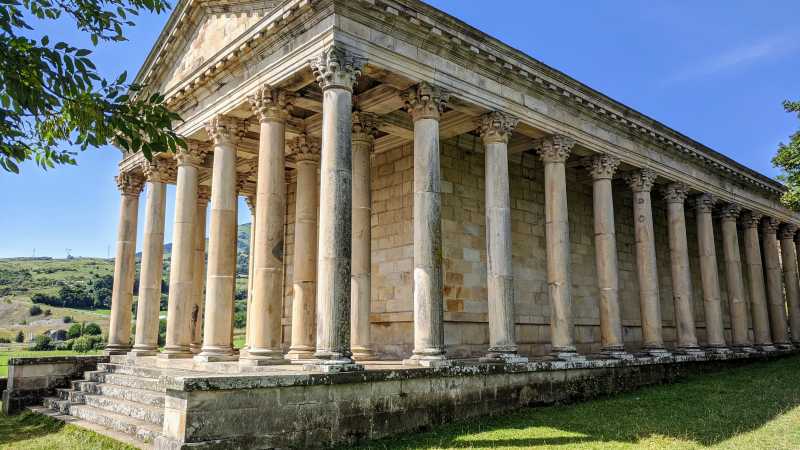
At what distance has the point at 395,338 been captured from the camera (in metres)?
18.6

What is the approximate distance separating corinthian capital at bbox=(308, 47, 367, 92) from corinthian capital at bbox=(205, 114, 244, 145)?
415 centimetres

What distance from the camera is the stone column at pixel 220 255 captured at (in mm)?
15727

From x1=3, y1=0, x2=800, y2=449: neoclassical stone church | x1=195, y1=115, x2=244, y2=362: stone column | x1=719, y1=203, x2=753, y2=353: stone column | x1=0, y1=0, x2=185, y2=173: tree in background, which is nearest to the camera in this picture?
x1=0, y1=0, x2=185, y2=173: tree in background

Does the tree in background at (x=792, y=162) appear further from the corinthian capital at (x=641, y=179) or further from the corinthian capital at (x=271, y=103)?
the corinthian capital at (x=271, y=103)

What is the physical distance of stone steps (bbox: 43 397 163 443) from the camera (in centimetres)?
1160

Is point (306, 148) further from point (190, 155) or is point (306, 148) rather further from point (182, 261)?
point (182, 261)

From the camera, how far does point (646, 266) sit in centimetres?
2150

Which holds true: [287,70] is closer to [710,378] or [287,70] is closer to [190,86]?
[190,86]

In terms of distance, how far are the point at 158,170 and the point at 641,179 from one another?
17108 mm

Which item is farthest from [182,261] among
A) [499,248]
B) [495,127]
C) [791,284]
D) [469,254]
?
[791,284]

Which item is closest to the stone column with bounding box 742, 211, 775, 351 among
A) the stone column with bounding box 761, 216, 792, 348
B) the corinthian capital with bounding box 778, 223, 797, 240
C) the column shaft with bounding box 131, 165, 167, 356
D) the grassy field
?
the stone column with bounding box 761, 216, 792, 348

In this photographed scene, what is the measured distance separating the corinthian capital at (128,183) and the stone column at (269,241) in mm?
9547

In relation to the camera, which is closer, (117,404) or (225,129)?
(117,404)

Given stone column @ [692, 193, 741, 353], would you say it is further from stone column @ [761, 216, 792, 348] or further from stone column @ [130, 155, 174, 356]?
stone column @ [130, 155, 174, 356]
